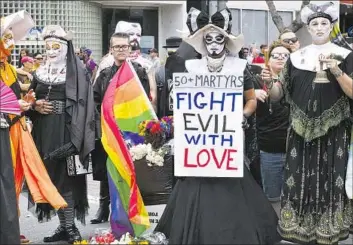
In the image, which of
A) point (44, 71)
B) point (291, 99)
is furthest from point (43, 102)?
point (291, 99)

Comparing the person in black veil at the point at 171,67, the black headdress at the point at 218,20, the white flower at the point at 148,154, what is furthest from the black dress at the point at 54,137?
the black headdress at the point at 218,20

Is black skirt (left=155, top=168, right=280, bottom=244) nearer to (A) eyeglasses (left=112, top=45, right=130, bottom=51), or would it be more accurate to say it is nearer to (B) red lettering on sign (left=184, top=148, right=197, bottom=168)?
(B) red lettering on sign (left=184, top=148, right=197, bottom=168)

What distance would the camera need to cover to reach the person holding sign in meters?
5.71

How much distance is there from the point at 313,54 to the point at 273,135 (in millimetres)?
1140

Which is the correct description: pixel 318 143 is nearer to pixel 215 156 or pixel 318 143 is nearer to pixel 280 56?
pixel 215 156

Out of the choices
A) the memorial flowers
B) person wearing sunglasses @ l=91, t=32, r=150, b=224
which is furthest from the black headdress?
person wearing sunglasses @ l=91, t=32, r=150, b=224

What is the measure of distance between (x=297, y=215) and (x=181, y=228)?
97 cm

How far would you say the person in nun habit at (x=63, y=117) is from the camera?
6.69 metres

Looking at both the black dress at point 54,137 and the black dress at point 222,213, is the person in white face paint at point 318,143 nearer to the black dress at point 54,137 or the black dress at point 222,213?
the black dress at point 222,213

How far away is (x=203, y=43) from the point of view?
6.00 m

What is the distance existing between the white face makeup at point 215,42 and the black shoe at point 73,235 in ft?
7.19

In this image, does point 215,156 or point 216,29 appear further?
point 216,29

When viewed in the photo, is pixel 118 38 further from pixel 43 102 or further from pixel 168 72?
pixel 43 102

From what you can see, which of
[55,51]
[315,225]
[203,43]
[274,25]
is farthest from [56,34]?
[274,25]
